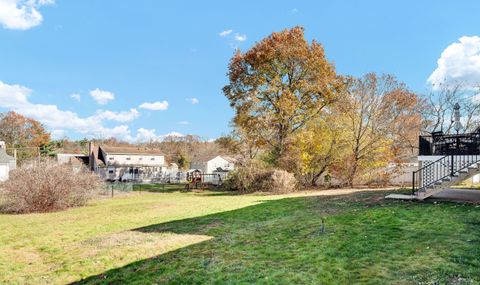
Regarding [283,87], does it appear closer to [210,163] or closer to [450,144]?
[450,144]

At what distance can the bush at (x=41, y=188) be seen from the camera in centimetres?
1612

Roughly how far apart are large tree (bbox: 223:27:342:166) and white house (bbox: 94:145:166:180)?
27.4 m

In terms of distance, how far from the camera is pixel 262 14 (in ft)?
67.6

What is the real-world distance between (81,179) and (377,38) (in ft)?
68.4

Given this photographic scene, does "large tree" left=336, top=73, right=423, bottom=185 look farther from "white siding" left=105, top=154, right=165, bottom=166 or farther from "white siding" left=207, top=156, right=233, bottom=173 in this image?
"white siding" left=105, top=154, right=165, bottom=166

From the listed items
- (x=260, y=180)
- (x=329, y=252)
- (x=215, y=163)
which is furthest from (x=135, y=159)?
(x=329, y=252)

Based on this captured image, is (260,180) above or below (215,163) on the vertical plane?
below

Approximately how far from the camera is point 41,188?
16.3 m

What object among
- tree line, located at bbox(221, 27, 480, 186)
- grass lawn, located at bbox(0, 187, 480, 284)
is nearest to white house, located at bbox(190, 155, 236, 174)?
tree line, located at bbox(221, 27, 480, 186)

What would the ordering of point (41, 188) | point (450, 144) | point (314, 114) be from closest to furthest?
1. point (450, 144)
2. point (41, 188)
3. point (314, 114)

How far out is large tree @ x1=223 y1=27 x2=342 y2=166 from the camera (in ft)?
84.8

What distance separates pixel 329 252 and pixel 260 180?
16611 mm

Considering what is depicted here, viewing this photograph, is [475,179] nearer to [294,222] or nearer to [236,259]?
[294,222]

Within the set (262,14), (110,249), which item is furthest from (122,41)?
(110,249)
